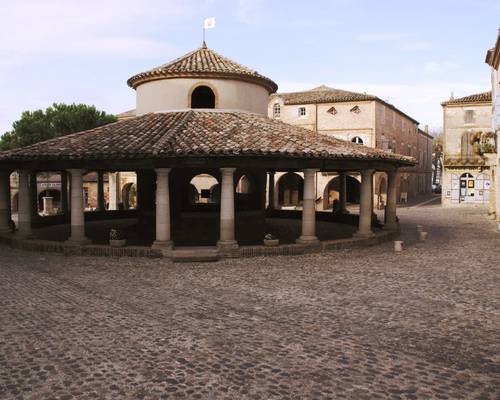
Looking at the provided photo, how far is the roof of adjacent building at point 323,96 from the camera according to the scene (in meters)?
43.3

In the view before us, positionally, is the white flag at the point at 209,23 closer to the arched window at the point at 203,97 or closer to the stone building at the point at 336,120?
the arched window at the point at 203,97

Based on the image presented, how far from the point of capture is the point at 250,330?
351 inches

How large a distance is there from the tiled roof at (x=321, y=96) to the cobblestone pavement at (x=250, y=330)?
30197mm

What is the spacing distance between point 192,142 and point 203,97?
6386 mm

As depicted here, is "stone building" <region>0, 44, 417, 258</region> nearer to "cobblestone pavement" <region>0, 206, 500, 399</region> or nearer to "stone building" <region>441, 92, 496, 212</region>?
"cobblestone pavement" <region>0, 206, 500, 399</region>

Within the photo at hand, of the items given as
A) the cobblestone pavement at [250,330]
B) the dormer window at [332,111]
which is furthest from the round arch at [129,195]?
the cobblestone pavement at [250,330]

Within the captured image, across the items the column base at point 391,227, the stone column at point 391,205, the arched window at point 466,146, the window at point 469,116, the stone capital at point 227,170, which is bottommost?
the column base at point 391,227

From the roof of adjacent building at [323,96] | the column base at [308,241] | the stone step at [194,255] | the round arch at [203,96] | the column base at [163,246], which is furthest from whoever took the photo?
the roof of adjacent building at [323,96]

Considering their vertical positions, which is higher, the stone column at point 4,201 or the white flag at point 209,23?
the white flag at point 209,23

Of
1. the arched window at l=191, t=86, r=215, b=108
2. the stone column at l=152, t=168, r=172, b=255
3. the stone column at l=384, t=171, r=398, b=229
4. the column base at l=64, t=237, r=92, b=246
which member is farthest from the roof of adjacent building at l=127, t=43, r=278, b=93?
the column base at l=64, t=237, r=92, b=246

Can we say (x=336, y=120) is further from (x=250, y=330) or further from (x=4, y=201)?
(x=250, y=330)

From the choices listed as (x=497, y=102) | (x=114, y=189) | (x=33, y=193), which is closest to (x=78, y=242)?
(x=33, y=193)

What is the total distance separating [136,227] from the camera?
22.5m

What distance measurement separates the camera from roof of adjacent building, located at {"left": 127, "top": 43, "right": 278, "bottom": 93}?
68.7 feet
